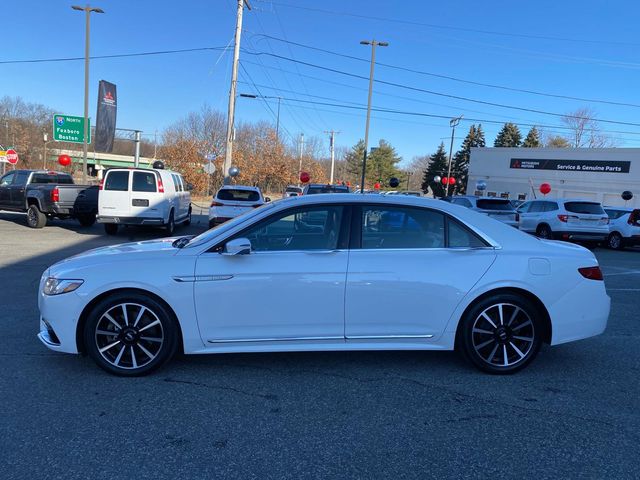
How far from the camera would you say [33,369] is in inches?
158

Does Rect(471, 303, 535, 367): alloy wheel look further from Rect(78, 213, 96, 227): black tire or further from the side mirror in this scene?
Rect(78, 213, 96, 227): black tire

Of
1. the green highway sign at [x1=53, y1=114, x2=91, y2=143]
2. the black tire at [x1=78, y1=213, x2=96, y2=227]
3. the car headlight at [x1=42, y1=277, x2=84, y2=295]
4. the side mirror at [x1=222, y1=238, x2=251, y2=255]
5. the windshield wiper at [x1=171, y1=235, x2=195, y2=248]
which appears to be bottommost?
the black tire at [x1=78, y1=213, x2=96, y2=227]

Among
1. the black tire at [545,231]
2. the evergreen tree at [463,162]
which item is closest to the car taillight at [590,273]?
the black tire at [545,231]

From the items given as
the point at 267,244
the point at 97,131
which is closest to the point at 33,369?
the point at 267,244

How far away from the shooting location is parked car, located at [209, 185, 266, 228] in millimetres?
13742

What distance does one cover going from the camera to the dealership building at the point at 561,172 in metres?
40.7

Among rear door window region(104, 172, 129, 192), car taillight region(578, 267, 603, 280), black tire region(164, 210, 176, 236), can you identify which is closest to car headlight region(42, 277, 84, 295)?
car taillight region(578, 267, 603, 280)

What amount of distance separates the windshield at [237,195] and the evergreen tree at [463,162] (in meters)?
58.4

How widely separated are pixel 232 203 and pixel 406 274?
10585 millimetres

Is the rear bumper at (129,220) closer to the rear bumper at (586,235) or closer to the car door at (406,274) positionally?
the car door at (406,274)

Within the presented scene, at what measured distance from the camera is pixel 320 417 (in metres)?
3.34

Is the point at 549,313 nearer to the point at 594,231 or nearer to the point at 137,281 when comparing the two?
the point at 137,281

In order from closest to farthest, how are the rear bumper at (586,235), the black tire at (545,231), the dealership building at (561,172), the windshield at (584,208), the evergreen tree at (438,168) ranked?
the rear bumper at (586,235) < the windshield at (584,208) < the black tire at (545,231) < the dealership building at (561,172) < the evergreen tree at (438,168)

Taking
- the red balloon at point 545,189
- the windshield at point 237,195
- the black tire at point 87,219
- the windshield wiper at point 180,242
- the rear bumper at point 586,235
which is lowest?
the black tire at point 87,219
